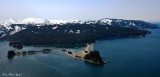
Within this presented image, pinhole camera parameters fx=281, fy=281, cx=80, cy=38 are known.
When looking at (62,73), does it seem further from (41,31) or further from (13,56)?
(41,31)

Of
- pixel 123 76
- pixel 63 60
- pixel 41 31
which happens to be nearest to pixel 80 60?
pixel 63 60

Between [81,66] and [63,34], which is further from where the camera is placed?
[63,34]

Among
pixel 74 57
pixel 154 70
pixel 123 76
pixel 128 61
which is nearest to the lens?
pixel 123 76

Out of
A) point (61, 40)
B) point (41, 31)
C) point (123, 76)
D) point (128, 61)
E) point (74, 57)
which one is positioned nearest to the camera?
point (123, 76)

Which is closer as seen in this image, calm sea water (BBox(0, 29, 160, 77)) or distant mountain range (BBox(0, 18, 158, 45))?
calm sea water (BBox(0, 29, 160, 77))

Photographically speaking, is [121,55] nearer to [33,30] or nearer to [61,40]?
[61,40]

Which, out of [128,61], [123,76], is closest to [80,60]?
[128,61]

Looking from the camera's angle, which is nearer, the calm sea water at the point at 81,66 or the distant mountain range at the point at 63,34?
the calm sea water at the point at 81,66

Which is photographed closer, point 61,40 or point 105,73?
point 105,73

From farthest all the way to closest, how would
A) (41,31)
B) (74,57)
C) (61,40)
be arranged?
(41,31) < (61,40) < (74,57)
